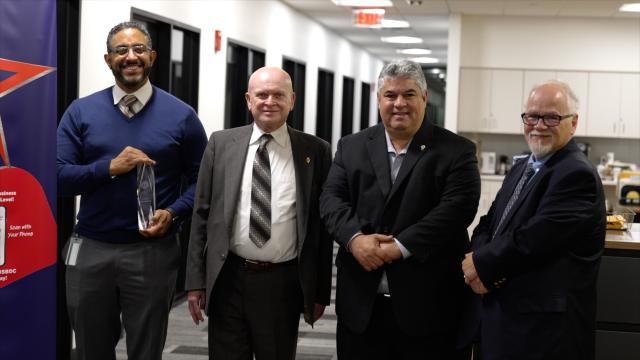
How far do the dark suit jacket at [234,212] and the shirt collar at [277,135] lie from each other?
0.02 meters

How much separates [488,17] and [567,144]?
8.76m

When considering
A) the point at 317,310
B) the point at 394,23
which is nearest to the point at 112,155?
the point at 317,310

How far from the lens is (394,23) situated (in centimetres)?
1234

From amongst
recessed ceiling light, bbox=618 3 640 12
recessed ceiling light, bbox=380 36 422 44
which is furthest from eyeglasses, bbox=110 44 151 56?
recessed ceiling light, bbox=380 36 422 44

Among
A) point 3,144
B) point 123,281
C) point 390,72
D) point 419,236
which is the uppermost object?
point 390,72

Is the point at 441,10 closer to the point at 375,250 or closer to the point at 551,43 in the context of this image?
the point at 551,43

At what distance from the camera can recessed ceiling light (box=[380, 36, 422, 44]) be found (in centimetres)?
1465

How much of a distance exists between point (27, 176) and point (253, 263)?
91 cm

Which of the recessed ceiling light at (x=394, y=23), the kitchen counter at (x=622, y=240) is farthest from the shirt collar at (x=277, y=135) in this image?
the recessed ceiling light at (x=394, y=23)

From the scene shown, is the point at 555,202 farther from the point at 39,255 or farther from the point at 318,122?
the point at 318,122

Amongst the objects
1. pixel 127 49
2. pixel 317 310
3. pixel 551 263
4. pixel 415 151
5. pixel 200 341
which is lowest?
pixel 200 341

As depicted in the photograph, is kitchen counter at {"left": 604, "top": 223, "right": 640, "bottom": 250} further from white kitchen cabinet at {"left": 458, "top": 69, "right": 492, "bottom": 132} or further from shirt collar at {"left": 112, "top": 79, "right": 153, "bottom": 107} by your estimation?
white kitchen cabinet at {"left": 458, "top": 69, "right": 492, "bottom": 132}

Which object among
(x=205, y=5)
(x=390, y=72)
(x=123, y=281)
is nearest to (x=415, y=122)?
(x=390, y=72)

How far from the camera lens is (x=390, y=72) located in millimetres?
2920
